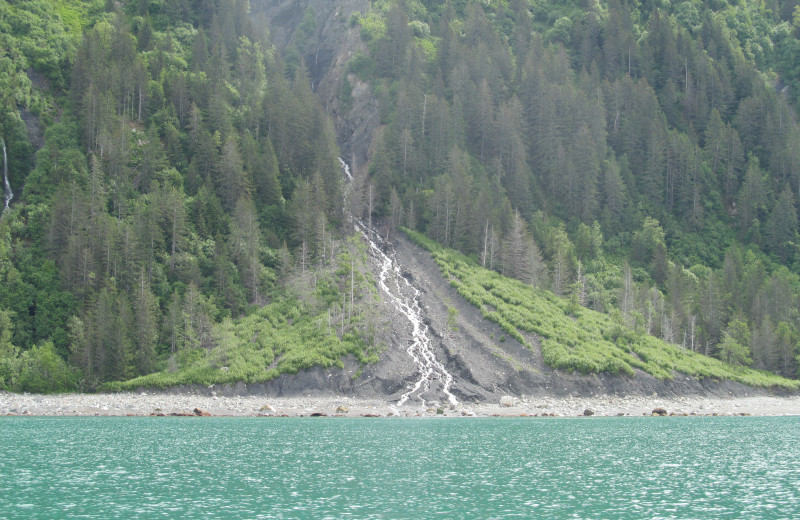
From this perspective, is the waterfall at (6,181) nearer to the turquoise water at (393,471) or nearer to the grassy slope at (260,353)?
the grassy slope at (260,353)

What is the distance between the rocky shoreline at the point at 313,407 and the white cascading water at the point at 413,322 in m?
2.70

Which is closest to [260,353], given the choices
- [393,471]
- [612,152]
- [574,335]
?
[574,335]

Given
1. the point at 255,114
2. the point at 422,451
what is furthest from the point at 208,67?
the point at 422,451

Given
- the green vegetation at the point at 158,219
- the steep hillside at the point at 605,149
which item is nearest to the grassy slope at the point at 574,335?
the steep hillside at the point at 605,149

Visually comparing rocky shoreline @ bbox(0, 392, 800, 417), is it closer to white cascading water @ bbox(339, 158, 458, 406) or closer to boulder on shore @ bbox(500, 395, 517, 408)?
boulder on shore @ bbox(500, 395, 517, 408)

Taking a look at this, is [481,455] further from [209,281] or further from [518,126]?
[518,126]

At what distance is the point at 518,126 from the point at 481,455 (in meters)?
111

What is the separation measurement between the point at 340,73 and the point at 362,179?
44.1 meters

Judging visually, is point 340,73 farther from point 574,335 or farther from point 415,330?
point 574,335

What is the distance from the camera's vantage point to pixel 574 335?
303 feet

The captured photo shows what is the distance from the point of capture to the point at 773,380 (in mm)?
97875

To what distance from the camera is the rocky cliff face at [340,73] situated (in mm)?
148750

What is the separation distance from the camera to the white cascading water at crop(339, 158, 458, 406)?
8000cm

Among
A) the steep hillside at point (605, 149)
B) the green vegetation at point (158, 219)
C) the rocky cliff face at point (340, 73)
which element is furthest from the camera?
the rocky cliff face at point (340, 73)
